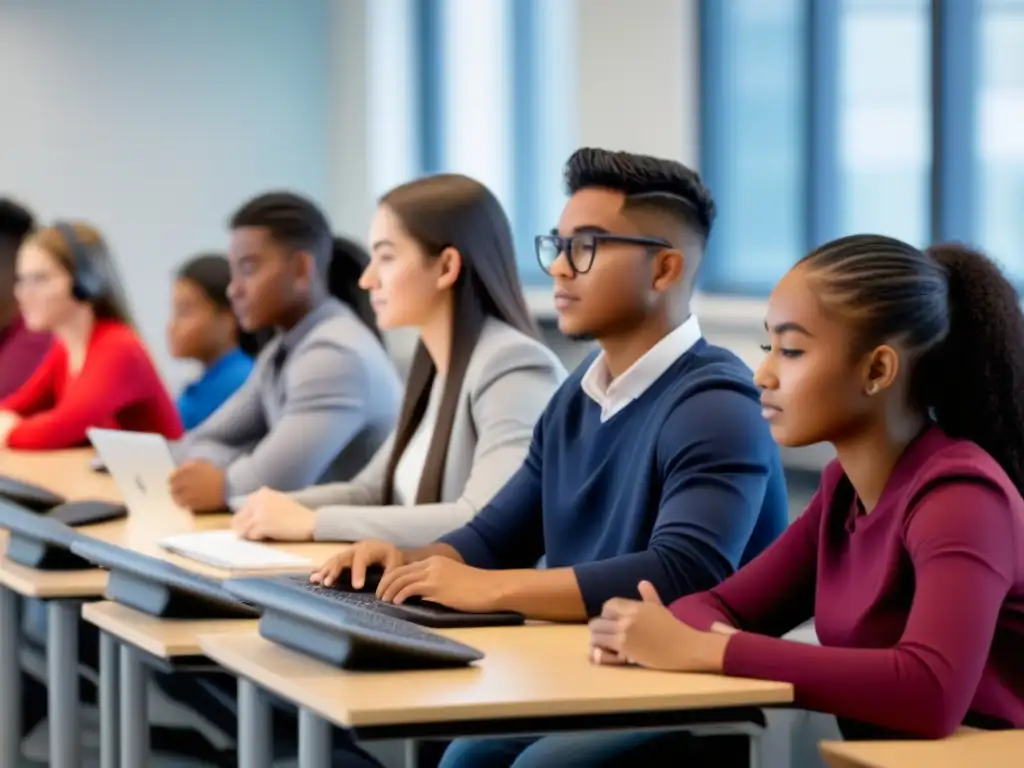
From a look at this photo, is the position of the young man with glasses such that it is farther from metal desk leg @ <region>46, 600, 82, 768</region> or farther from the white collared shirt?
metal desk leg @ <region>46, 600, 82, 768</region>

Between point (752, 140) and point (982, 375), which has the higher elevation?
point (752, 140)

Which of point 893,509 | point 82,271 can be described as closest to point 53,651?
point 893,509

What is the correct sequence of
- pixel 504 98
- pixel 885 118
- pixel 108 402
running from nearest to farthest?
1. pixel 108 402
2. pixel 885 118
3. pixel 504 98

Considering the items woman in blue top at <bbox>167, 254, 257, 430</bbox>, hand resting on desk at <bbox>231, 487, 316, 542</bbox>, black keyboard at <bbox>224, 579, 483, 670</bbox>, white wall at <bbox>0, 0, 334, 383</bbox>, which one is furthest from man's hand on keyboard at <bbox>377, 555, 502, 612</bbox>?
white wall at <bbox>0, 0, 334, 383</bbox>

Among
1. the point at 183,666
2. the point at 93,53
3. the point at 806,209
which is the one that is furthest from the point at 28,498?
the point at 93,53

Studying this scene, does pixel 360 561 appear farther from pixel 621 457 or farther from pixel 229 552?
pixel 229 552

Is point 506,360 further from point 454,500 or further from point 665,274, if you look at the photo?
point 665,274

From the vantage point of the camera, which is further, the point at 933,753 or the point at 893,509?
the point at 893,509

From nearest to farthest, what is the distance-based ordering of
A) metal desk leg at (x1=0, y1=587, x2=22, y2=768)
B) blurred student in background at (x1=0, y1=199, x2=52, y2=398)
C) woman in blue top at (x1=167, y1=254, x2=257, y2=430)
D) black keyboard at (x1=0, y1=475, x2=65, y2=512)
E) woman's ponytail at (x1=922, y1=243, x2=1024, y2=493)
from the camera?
woman's ponytail at (x1=922, y1=243, x2=1024, y2=493) → metal desk leg at (x1=0, y1=587, x2=22, y2=768) → black keyboard at (x1=0, y1=475, x2=65, y2=512) → woman in blue top at (x1=167, y1=254, x2=257, y2=430) → blurred student in background at (x1=0, y1=199, x2=52, y2=398)

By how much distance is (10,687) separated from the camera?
3.26m

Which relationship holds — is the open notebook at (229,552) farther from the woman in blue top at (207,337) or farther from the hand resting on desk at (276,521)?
the woman in blue top at (207,337)

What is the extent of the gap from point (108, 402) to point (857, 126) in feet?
7.54

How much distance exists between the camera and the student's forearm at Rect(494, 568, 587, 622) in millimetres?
2406

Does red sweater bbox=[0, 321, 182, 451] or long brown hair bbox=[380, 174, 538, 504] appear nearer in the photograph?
long brown hair bbox=[380, 174, 538, 504]
